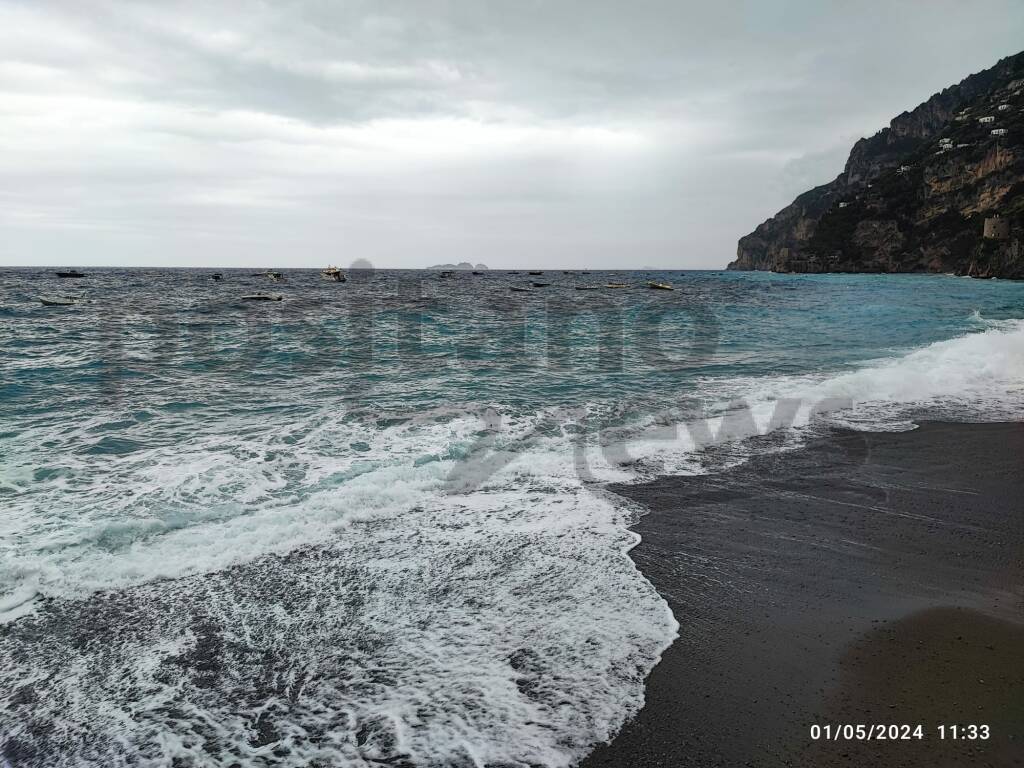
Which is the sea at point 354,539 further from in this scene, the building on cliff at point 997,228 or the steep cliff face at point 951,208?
the steep cliff face at point 951,208

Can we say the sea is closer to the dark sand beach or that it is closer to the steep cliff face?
the dark sand beach

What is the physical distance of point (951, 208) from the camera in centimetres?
9969

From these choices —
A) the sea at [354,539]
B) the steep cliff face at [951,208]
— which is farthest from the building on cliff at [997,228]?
the sea at [354,539]

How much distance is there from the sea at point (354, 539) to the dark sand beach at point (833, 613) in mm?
368

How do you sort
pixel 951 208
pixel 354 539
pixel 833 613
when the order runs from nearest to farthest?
1. pixel 833 613
2. pixel 354 539
3. pixel 951 208

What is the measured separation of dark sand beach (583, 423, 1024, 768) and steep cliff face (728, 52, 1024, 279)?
7999 centimetres

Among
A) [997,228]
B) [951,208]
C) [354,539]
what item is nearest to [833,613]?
[354,539]

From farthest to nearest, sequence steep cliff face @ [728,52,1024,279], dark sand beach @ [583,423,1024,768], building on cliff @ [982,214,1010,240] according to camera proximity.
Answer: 1. steep cliff face @ [728,52,1024,279]
2. building on cliff @ [982,214,1010,240]
3. dark sand beach @ [583,423,1024,768]

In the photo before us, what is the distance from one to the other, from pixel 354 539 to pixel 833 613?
4.45 m

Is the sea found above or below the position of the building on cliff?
below

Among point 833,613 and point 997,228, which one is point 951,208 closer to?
point 997,228

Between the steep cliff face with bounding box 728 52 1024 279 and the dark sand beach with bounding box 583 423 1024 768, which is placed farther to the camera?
the steep cliff face with bounding box 728 52 1024 279

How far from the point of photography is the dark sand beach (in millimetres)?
3141

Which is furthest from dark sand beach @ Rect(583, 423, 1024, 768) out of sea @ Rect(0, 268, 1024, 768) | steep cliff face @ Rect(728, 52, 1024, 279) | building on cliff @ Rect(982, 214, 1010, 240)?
building on cliff @ Rect(982, 214, 1010, 240)
